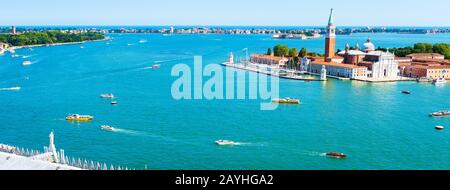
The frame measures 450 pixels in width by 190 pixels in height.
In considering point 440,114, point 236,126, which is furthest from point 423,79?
point 236,126

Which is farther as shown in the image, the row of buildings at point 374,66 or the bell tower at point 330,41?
the bell tower at point 330,41

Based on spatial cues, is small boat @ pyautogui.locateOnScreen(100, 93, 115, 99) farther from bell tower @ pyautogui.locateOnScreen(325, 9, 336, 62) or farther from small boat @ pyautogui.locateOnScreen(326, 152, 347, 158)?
bell tower @ pyautogui.locateOnScreen(325, 9, 336, 62)

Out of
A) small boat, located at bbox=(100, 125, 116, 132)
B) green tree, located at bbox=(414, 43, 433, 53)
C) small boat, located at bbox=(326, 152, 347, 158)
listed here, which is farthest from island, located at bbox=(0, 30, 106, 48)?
small boat, located at bbox=(326, 152, 347, 158)

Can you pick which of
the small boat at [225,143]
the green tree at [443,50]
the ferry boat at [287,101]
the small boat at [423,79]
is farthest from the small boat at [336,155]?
the green tree at [443,50]

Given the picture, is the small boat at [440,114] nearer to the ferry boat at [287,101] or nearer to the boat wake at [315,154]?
the ferry boat at [287,101]

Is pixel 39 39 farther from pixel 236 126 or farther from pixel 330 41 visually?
pixel 236 126
